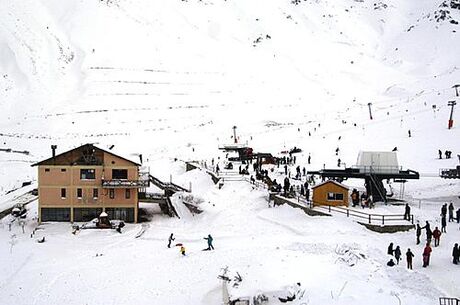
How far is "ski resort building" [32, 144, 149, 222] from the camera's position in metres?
36.8

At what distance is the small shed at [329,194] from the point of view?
1259 inches

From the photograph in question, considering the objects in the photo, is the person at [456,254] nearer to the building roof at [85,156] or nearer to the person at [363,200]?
the person at [363,200]

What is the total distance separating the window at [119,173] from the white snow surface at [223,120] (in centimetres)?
275

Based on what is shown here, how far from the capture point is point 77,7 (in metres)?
111

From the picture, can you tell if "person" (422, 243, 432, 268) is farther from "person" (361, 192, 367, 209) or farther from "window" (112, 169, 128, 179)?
"window" (112, 169, 128, 179)

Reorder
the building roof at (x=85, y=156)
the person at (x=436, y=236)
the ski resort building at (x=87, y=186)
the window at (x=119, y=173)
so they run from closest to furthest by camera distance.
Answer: the person at (x=436, y=236)
the ski resort building at (x=87, y=186)
the building roof at (x=85, y=156)
the window at (x=119, y=173)

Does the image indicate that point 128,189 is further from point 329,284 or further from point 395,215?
point 329,284

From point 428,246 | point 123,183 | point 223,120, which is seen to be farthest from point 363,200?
point 223,120

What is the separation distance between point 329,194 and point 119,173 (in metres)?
14.0

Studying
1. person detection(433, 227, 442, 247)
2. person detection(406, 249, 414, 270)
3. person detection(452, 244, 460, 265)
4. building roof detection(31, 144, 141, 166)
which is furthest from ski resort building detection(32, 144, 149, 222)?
person detection(452, 244, 460, 265)

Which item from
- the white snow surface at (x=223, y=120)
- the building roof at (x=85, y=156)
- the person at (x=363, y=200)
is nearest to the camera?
the white snow surface at (x=223, y=120)

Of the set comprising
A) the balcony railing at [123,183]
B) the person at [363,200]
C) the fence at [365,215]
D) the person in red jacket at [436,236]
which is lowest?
the person in red jacket at [436,236]

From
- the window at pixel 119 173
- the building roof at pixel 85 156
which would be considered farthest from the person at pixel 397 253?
the building roof at pixel 85 156

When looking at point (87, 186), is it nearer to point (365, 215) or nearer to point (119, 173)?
point (119, 173)
